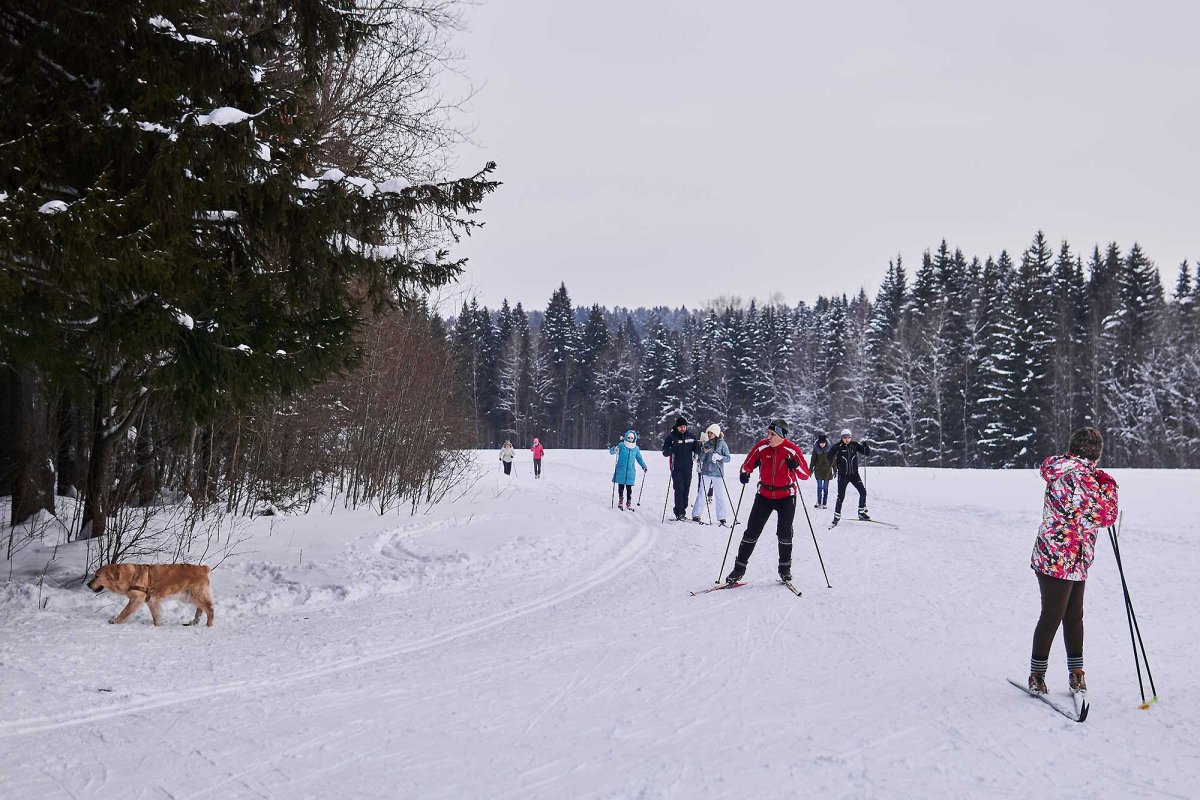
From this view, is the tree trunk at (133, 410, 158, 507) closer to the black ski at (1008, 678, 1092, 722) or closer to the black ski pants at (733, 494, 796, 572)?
the black ski pants at (733, 494, 796, 572)

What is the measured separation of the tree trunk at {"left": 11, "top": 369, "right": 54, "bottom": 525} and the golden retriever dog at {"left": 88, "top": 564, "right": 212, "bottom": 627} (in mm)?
3289

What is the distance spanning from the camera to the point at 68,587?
806 centimetres

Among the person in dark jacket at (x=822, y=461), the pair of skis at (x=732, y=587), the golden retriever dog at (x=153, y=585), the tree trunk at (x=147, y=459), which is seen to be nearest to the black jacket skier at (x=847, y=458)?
the person in dark jacket at (x=822, y=461)

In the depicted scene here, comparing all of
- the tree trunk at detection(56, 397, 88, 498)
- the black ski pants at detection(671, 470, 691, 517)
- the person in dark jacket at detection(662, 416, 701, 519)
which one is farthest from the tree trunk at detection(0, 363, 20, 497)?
the black ski pants at detection(671, 470, 691, 517)

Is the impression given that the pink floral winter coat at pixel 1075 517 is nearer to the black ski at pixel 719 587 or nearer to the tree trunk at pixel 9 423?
the black ski at pixel 719 587

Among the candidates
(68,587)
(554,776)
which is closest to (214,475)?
(68,587)

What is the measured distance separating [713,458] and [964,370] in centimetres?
4009

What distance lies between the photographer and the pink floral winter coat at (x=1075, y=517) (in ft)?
17.9

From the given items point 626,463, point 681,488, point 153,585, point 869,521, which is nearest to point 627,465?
point 626,463

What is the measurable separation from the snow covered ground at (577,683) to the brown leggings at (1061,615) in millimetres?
422

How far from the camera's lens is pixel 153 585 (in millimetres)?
7453

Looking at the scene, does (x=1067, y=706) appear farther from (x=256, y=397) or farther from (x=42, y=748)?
(x=256, y=397)

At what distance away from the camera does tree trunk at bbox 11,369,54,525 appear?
32.3 ft

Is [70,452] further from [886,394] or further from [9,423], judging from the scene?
[886,394]
